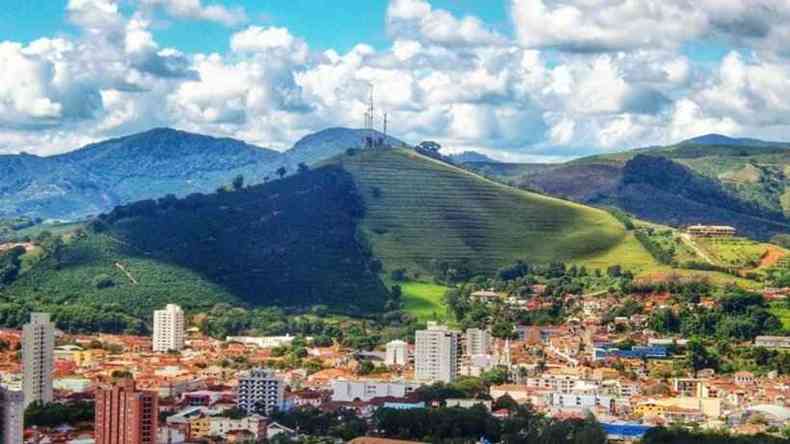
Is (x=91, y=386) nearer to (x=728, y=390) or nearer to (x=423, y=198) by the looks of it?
(x=728, y=390)

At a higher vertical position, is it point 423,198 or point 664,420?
point 423,198

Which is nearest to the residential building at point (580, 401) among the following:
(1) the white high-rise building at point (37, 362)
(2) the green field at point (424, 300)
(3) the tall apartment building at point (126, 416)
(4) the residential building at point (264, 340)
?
(1) the white high-rise building at point (37, 362)

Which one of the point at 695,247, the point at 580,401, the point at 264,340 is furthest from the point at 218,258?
the point at 580,401

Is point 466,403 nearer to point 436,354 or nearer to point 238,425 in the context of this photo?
point 238,425

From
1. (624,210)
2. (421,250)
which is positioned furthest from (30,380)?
(624,210)

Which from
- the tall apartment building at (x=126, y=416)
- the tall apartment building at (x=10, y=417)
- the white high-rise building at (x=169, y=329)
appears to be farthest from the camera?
the white high-rise building at (x=169, y=329)

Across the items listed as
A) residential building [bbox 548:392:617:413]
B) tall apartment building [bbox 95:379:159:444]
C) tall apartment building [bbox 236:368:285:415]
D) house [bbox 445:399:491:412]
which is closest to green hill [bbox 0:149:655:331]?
tall apartment building [bbox 236:368:285:415]

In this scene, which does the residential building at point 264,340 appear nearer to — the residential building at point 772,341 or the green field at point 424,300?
the green field at point 424,300

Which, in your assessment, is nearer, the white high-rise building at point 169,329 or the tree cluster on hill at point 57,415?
the tree cluster on hill at point 57,415
